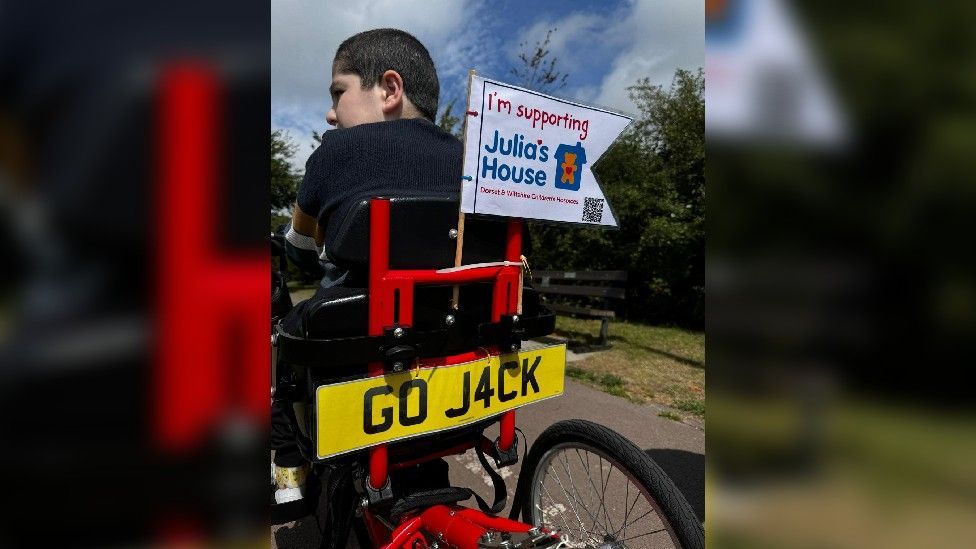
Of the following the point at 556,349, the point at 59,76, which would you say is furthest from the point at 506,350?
the point at 59,76

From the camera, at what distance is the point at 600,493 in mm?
1992

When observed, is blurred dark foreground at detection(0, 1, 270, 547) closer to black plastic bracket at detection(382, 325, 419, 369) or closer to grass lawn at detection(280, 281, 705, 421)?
black plastic bracket at detection(382, 325, 419, 369)

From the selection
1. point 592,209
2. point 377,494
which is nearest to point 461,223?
point 592,209

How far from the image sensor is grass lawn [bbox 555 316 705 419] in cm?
479

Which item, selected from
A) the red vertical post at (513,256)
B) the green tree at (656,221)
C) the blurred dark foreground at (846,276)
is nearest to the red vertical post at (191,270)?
the blurred dark foreground at (846,276)

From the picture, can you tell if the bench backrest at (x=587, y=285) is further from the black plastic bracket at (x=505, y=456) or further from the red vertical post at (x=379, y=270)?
the red vertical post at (x=379, y=270)

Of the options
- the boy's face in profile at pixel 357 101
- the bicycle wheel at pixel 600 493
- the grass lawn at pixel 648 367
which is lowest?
the grass lawn at pixel 648 367

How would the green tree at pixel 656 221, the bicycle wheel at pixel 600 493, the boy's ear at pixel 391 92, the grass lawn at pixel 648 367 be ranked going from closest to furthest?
the bicycle wheel at pixel 600 493 < the boy's ear at pixel 391 92 < the grass lawn at pixel 648 367 < the green tree at pixel 656 221

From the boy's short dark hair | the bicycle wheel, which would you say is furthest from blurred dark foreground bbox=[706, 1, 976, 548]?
the boy's short dark hair

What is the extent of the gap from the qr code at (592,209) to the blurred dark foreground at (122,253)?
1.59 meters

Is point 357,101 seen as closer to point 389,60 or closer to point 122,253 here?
point 389,60

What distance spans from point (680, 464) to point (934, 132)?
11.1 feet

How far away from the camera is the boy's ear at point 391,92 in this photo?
6.64ft

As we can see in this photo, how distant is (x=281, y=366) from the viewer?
2.11 metres
